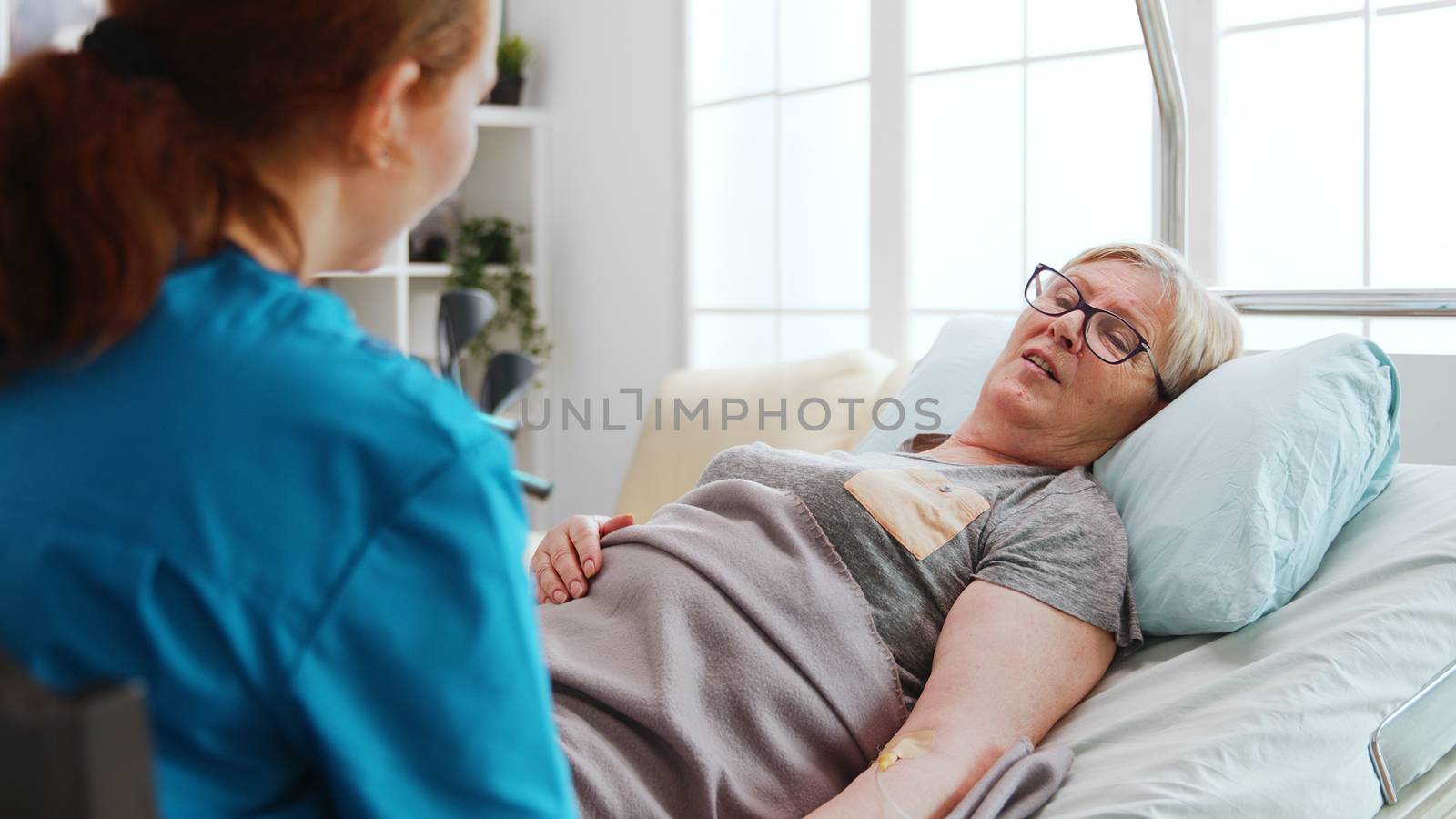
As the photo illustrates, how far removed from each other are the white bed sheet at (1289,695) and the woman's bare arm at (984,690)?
2.3 inches

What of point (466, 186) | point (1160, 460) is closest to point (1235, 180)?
point (1160, 460)

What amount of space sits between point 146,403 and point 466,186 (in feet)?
12.5

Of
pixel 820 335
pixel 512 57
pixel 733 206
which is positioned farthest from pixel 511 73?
pixel 820 335

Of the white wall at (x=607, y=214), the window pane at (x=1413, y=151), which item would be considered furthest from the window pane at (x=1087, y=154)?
the white wall at (x=607, y=214)

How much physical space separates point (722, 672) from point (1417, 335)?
1507 millimetres

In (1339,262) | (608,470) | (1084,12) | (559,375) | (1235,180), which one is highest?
(1084,12)

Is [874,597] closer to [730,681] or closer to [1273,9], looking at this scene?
[730,681]

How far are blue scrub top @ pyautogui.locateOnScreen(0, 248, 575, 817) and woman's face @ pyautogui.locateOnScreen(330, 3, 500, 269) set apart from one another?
0.11 m

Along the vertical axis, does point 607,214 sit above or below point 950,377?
above

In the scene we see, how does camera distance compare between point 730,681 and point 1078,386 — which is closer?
point 730,681

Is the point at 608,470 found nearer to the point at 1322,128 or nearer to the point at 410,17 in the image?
the point at 1322,128

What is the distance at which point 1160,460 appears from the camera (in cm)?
147

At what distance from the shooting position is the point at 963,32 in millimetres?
2832

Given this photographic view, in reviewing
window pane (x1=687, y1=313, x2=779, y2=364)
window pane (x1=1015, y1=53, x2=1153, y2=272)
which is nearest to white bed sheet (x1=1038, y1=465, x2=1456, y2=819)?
window pane (x1=1015, y1=53, x2=1153, y2=272)
